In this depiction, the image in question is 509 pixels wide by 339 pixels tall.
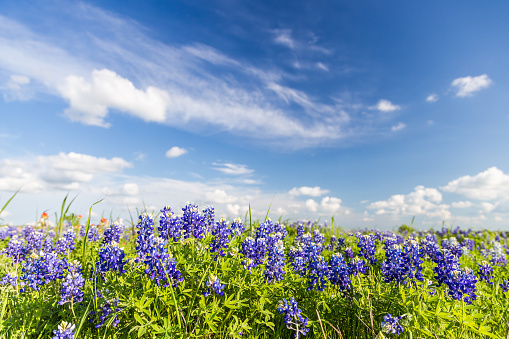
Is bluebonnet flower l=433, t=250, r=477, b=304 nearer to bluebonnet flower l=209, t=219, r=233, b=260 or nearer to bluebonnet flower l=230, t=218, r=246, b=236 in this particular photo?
bluebonnet flower l=209, t=219, r=233, b=260

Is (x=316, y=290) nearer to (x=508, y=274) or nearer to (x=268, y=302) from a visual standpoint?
(x=268, y=302)

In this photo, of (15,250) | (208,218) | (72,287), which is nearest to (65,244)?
(15,250)

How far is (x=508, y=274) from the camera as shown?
8.46 metres

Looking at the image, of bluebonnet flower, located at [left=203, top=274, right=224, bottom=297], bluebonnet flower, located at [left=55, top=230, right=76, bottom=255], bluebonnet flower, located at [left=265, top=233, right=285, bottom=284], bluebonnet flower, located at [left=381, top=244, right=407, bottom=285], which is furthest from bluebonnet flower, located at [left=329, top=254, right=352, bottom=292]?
bluebonnet flower, located at [left=55, top=230, right=76, bottom=255]

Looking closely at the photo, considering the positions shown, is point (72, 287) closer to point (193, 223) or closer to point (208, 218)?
point (193, 223)

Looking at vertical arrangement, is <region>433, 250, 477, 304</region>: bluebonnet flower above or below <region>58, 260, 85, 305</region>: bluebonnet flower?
above

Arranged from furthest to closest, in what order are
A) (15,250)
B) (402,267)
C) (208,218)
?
(15,250)
(208,218)
(402,267)

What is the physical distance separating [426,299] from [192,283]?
334 centimetres

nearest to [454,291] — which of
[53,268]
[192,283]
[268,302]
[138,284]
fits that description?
[268,302]

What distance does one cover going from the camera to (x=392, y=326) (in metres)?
3.86

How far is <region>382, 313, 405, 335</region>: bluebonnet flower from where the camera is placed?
3.74 metres

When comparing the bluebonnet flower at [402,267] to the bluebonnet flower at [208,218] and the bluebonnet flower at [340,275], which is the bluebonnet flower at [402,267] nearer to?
the bluebonnet flower at [340,275]

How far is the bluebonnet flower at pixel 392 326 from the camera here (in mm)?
3736

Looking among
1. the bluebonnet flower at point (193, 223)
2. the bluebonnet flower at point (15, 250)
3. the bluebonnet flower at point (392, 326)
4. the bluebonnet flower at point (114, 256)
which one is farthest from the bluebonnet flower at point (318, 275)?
the bluebonnet flower at point (15, 250)
